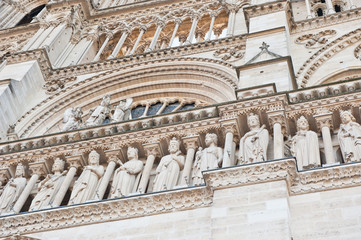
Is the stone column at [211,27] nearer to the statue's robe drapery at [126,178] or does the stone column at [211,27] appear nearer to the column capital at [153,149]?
the column capital at [153,149]

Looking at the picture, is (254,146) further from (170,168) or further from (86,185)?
(86,185)

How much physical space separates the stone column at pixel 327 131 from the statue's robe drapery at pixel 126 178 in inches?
120

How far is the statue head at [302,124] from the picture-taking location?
1063 cm

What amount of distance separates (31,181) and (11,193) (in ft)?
1.39

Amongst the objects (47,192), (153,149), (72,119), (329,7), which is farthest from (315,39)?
(47,192)

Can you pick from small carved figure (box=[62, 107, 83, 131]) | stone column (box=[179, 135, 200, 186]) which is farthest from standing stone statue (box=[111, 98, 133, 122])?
stone column (box=[179, 135, 200, 186])

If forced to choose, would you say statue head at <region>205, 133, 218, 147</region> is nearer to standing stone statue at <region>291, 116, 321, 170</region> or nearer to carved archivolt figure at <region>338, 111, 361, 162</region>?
standing stone statue at <region>291, 116, 321, 170</region>

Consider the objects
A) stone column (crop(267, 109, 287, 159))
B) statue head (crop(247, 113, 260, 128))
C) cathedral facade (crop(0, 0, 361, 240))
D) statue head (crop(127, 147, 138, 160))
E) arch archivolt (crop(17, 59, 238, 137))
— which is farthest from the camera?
arch archivolt (crop(17, 59, 238, 137))

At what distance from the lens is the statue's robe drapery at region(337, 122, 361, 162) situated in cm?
956

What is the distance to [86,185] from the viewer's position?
35.6ft

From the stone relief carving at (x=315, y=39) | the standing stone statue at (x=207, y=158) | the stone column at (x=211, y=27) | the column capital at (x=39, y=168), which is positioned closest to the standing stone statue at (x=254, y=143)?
the standing stone statue at (x=207, y=158)

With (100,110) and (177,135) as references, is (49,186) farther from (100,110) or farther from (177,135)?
(100,110)

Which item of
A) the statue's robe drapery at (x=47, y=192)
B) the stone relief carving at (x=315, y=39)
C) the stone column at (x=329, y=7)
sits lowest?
the statue's robe drapery at (x=47, y=192)

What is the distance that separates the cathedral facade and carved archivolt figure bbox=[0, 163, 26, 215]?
0.08 ft
